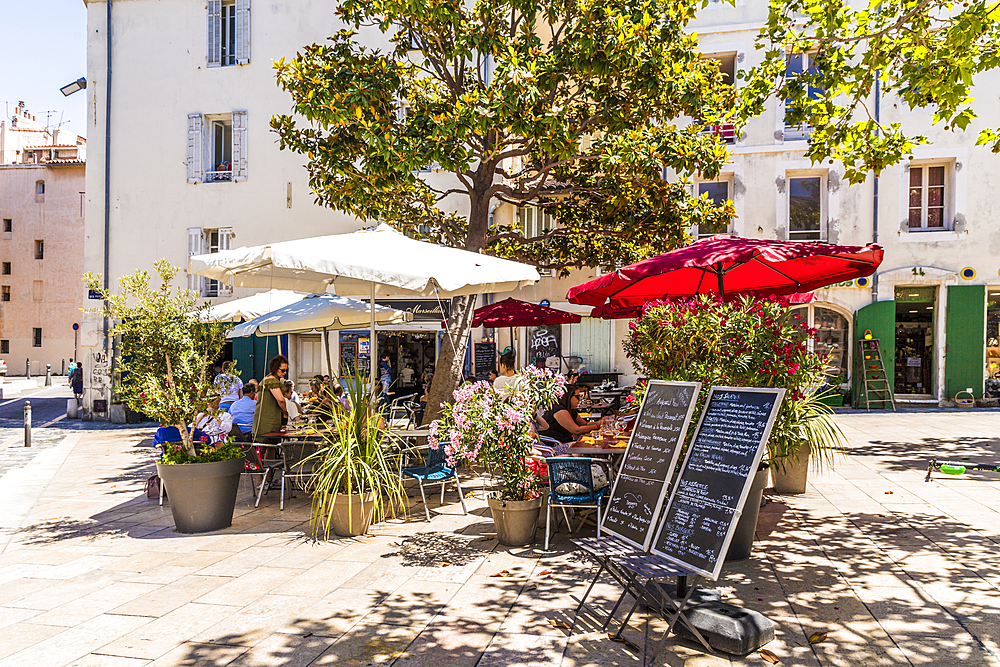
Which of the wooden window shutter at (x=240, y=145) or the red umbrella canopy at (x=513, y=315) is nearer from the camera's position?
the red umbrella canopy at (x=513, y=315)

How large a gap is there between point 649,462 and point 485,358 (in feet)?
38.1

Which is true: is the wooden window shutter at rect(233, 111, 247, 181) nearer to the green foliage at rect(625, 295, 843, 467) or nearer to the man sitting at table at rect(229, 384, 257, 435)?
the man sitting at table at rect(229, 384, 257, 435)

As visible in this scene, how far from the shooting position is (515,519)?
18.1 feet

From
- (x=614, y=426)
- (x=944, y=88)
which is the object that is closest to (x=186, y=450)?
(x=614, y=426)

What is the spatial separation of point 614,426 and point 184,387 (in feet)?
13.3

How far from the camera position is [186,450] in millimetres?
6223

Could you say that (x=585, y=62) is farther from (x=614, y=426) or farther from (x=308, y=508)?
(x=308, y=508)

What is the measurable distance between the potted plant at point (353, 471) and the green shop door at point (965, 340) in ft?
49.3

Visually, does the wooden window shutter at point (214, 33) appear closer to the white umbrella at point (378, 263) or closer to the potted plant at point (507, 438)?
the white umbrella at point (378, 263)

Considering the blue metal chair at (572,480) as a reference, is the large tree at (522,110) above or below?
above

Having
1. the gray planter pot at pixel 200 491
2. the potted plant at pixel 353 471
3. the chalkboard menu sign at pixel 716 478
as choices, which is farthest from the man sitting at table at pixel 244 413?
the chalkboard menu sign at pixel 716 478

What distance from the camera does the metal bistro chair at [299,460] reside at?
21.1 feet

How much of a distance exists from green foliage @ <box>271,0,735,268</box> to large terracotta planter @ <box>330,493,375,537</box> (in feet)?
13.2

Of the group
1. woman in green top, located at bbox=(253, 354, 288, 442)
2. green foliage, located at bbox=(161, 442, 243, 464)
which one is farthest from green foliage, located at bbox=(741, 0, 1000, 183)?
green foliage, located at bbox=(161, 442, 243, 464)
